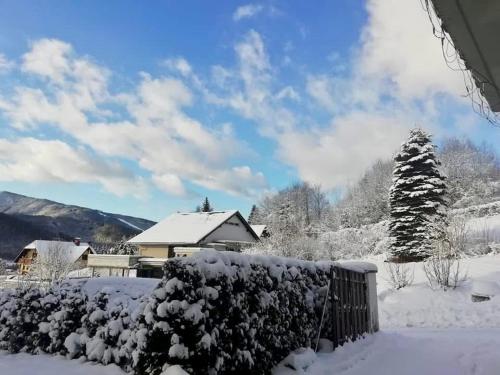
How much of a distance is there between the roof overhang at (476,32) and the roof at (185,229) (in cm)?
2802

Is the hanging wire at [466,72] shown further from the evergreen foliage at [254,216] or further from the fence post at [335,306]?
the evergreen foliage at [254,216]

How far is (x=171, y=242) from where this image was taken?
31.4 m

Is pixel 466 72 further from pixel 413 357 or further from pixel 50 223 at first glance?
pixel 50 223

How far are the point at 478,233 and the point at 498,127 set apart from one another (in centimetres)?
1908

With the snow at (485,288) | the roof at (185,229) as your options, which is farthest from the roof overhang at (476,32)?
the roof at (185,229)

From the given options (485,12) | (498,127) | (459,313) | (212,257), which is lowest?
(459,313)

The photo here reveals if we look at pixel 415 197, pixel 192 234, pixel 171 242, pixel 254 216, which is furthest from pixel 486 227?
pixel 254 216

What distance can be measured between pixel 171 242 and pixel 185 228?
6.48 feet

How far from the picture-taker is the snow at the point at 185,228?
31.5m

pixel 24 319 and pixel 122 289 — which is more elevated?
pixel 122 289

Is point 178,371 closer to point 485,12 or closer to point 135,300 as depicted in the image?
point 135,300

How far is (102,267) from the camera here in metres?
32.5

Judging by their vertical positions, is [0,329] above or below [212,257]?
below

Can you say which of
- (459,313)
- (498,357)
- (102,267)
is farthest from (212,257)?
(102,267)
